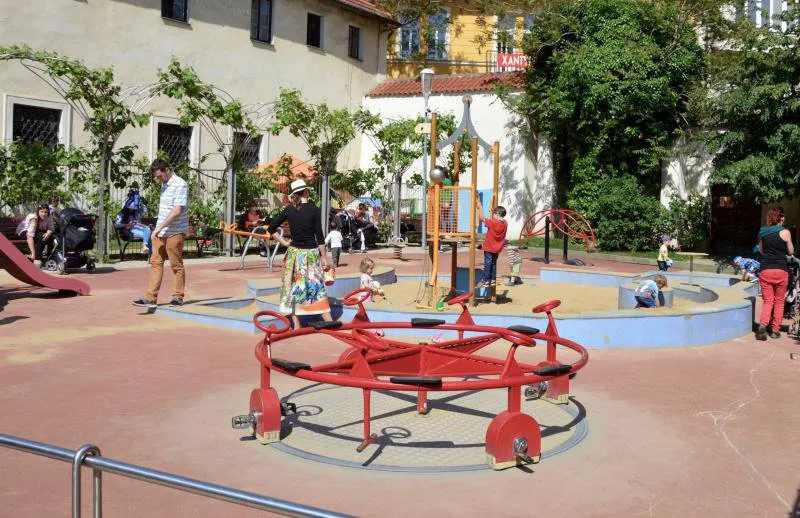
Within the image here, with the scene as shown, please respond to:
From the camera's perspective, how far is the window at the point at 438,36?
129 feet

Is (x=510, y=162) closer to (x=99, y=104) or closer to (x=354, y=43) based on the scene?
(x=354, y=43)

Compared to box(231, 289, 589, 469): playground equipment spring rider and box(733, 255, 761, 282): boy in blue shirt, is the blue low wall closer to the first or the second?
box(231, 289, 589, 469): playground equipment spring rider

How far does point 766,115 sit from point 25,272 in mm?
16429

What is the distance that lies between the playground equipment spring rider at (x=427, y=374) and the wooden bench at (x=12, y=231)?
1333 centimetres

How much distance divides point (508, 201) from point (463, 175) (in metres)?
1.84

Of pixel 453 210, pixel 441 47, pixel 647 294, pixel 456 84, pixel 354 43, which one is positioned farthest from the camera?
pixel 441 47

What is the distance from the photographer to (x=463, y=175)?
100 feet

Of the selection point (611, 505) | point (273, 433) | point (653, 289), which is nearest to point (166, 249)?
point (273, 433)

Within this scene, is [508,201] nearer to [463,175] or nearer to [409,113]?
[463,175]

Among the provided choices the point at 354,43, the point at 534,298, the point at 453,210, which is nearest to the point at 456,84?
the point at 354,43

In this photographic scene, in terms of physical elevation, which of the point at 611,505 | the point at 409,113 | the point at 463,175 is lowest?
the point at 611,505

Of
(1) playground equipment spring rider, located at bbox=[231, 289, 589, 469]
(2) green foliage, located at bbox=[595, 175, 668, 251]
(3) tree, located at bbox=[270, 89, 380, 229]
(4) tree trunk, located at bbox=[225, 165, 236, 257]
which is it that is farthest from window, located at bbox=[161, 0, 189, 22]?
(1) playground equipment spring rider, located at bbox=[231, 289, 589, 469]

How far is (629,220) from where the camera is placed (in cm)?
2647

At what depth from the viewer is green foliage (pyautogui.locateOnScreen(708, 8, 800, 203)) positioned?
807 inches
